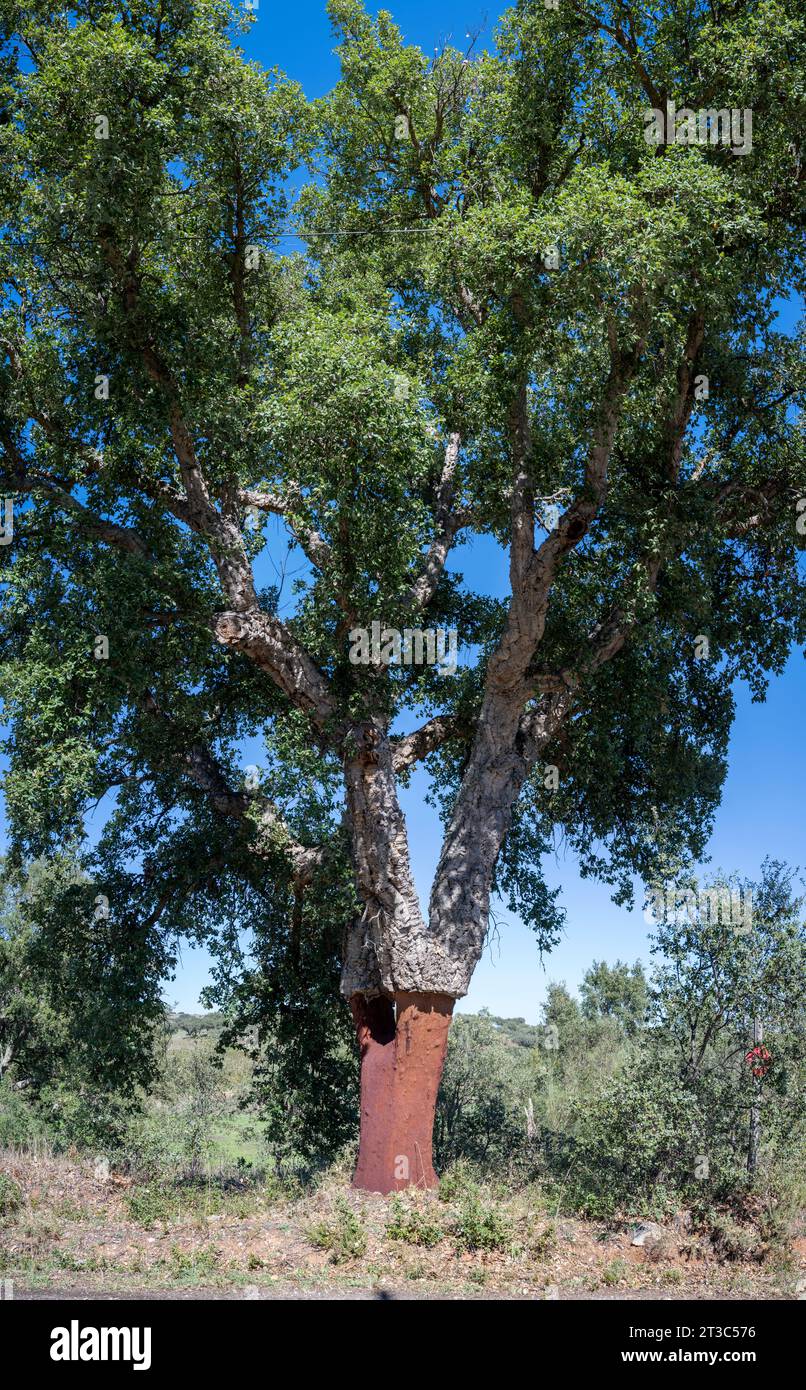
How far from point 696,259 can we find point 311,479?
14.9 feet

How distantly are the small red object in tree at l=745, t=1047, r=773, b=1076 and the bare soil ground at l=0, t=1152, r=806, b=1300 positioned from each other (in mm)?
1712

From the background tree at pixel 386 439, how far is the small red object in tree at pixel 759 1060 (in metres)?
2.51

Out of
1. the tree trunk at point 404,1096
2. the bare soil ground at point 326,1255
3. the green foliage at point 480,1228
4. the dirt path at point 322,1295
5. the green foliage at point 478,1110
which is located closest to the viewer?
the dirt path at point 322,1295

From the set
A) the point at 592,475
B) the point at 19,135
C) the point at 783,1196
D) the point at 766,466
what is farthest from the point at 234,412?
the point at 783,1196

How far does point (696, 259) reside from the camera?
1012cm

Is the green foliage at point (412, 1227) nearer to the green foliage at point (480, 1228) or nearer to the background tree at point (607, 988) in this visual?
the green foliage at point (480, 1228)

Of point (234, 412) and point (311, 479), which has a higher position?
point (234, 412)

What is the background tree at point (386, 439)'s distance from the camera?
1042 cm

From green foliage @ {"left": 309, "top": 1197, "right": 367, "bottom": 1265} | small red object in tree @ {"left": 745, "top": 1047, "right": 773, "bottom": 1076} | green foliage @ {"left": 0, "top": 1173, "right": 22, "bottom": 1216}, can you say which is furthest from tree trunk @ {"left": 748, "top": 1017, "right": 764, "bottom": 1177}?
green foliage @ {"left": 0, "top": 1173, "right": 22, "bottom": 1216}

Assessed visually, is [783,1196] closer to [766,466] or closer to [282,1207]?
[282,1207]
